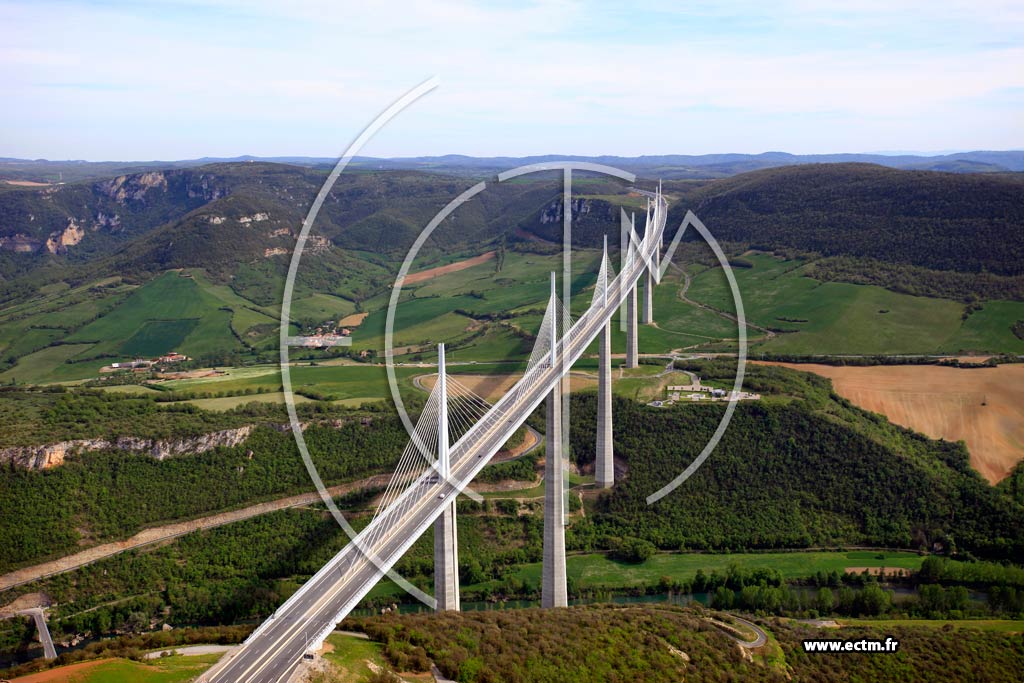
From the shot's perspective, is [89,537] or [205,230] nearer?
[89,537]

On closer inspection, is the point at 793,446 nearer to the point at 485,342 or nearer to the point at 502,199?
the point at 485,342

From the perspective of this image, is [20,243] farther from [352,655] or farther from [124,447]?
[352,655]

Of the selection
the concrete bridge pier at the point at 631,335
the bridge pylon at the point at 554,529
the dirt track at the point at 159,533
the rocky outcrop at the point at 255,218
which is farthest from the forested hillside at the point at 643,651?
the rocky outcrop at the point at 255,218

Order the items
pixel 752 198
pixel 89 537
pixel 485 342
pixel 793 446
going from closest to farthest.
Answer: pixel 89 537 → pixel 793 446 → pixel 485 342 → pixel 752 198

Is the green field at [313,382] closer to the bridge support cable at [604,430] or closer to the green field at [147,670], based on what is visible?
the bridge support cable at [604,430]

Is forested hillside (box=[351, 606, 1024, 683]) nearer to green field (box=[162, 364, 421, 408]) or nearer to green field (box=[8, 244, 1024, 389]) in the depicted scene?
green field (box=[8, 244, 1024, 389])

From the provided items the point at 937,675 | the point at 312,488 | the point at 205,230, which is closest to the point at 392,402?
the point at 312,488
